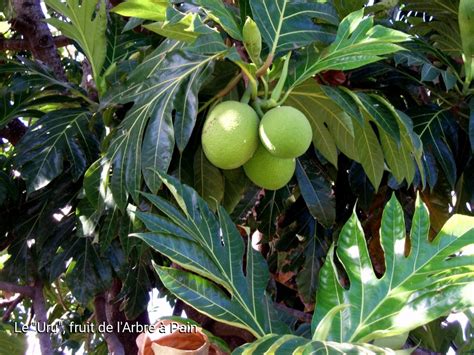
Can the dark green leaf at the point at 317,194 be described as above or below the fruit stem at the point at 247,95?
below

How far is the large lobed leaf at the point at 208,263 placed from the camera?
3.78 feet

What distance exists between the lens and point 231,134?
1.20 m

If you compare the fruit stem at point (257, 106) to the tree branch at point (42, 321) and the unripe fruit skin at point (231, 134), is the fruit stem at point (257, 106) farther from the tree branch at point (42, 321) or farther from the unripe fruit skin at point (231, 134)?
the tree branch at point (42, 321)

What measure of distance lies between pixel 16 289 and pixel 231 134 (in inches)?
32.4

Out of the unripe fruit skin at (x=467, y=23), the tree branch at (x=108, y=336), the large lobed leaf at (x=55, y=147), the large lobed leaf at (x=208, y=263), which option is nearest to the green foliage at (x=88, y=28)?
the large lobed leaf at (x=55, y=147)

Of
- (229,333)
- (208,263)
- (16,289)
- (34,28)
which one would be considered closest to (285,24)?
(208,263)

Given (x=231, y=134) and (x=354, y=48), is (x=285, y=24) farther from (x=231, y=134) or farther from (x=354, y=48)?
(x=231, y=134)

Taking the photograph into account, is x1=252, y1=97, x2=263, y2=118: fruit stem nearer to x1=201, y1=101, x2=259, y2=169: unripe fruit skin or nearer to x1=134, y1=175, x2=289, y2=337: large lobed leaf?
x1=201, y1=101, x2=259, y2=169: unripe fruit skin

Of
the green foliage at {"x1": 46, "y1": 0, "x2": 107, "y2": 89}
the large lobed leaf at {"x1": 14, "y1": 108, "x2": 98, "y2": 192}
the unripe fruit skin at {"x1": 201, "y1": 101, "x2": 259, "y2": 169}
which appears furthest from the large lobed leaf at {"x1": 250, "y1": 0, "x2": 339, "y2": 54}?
the large lobed leaf at {"x1": 14, "y1": 108, "x2": 98, "y2": 192}

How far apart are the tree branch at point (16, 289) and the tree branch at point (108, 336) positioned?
22 centimetres

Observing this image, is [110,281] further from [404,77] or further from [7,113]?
[404,77]

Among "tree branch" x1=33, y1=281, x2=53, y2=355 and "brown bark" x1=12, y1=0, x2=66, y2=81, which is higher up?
"brown bark" x1=12, y1=0, x2=66, y2=81

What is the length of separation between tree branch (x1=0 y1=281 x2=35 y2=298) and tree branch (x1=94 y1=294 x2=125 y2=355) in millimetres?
223

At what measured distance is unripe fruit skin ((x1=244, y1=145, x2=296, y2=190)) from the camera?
4.14ft
